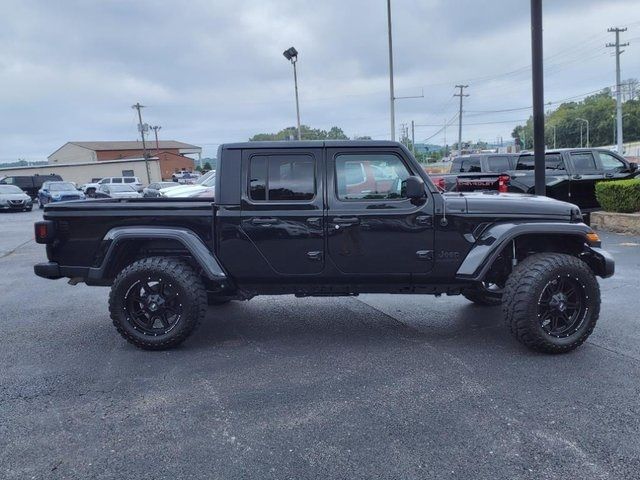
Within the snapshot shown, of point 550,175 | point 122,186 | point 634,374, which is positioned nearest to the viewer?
point 634,374

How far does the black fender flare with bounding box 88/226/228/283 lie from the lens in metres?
4.46

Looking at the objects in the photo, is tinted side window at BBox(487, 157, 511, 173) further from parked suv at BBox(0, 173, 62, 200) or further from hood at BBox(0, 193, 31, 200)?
parked suv at BBox(0, 173, 62, 200)

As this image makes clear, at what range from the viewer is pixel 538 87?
8.19 meters

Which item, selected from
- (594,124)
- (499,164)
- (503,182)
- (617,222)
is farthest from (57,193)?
(594,124)

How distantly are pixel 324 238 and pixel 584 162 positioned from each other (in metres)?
10.5

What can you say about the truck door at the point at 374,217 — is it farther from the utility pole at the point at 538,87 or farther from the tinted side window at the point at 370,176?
the utility pole at the point at 538,87

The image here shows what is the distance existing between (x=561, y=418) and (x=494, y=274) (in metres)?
1.79

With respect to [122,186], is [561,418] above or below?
below

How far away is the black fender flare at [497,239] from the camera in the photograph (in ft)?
14.1

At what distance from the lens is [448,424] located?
323 cm

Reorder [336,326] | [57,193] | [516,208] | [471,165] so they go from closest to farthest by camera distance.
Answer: [516,208] < [336,326] < [471,165] < [57,193]

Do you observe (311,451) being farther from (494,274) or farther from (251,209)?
(494,274)

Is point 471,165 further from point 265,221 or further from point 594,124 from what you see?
point 594,124

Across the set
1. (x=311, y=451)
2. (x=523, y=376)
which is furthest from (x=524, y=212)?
(x=311, y=451)
